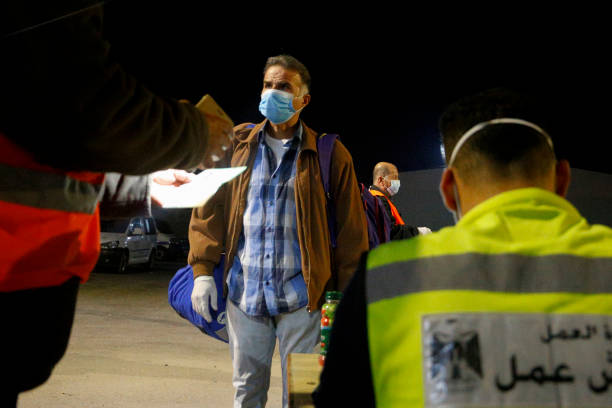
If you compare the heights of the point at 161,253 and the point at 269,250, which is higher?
the point at 161,253

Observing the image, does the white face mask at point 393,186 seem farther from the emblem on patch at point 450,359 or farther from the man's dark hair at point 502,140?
the emblem on patch at point 450,359

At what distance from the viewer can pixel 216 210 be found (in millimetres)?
3479

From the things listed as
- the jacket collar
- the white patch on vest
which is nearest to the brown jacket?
the jacket collar

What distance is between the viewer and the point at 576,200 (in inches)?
858

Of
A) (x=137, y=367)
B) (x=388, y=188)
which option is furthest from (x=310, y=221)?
(x=388, y=188)

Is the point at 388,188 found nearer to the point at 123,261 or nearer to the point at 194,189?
the point at 194,189

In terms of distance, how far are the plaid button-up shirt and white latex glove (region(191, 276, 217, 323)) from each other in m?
0.12

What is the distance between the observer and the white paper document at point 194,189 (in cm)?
173

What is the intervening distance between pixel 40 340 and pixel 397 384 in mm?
869

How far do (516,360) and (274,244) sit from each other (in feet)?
7.11

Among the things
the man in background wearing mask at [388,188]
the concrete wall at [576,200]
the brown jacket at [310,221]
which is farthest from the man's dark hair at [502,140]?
the concrete wall at [576,200]

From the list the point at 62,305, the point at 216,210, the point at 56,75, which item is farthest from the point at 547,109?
the point at 216,210

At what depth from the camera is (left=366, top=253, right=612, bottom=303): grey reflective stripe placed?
3.89ft

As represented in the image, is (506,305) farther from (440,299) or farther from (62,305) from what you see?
(62,305)
